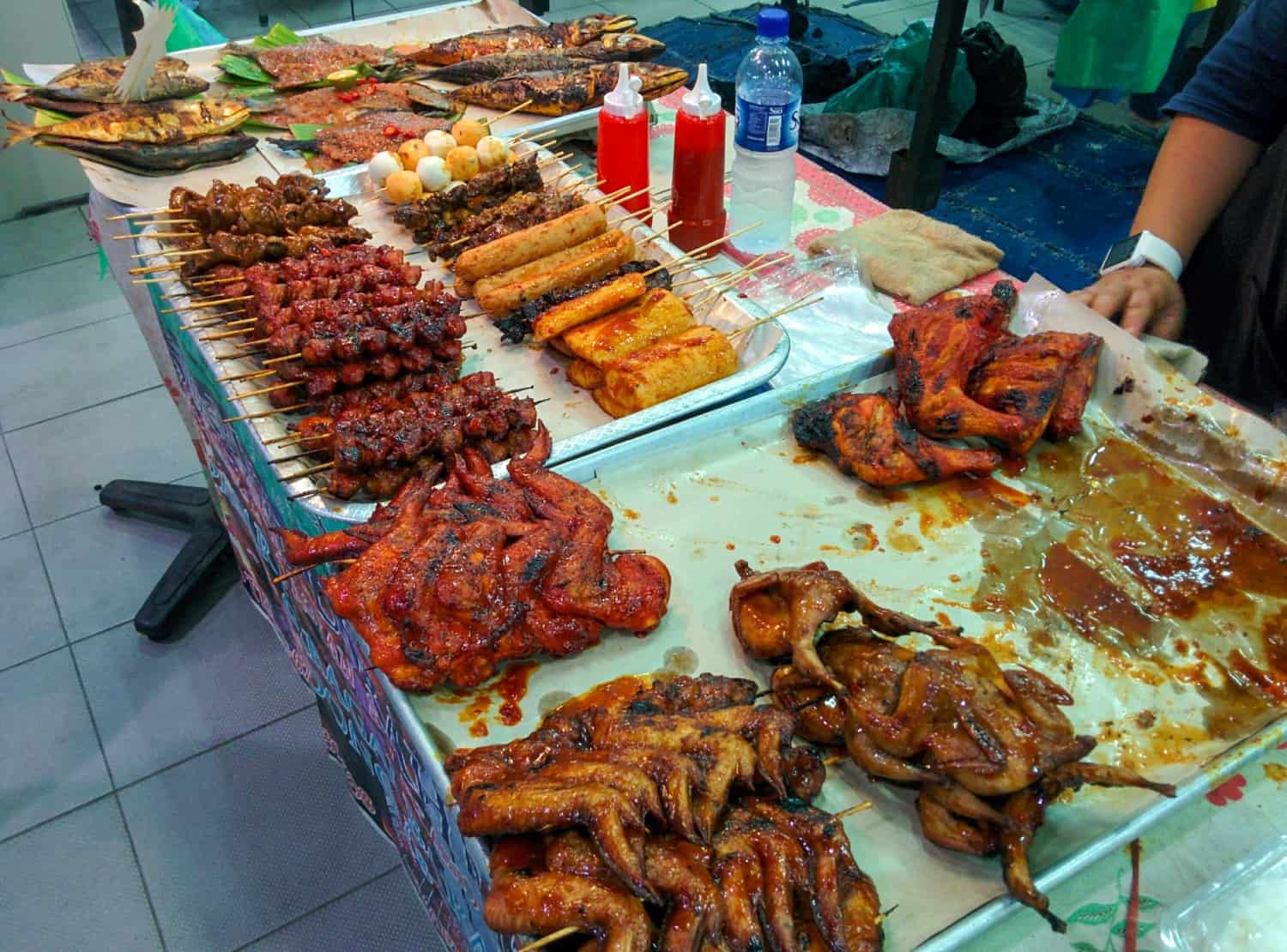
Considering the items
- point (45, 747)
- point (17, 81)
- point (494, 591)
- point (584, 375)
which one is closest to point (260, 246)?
point (584, 375)

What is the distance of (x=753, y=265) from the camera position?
3.24 metres

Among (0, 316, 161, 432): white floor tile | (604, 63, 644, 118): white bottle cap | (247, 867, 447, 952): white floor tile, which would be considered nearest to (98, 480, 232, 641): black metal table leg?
(0, 316, 161, 432): white floor tile

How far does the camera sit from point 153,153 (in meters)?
4.09

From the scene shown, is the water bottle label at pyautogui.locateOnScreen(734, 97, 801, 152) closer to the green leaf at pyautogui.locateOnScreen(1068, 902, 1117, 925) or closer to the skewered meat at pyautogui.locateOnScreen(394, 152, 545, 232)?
the skewered meat at pyautogui.locateOnScreen(394, 152, 545, 232)

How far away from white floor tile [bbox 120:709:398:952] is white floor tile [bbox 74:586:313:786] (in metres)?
0.13

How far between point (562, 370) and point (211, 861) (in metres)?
2.54

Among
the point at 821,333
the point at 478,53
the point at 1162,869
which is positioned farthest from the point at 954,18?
the point at 1162,869

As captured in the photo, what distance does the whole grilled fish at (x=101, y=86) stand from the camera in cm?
439

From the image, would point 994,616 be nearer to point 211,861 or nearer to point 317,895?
point 317,895

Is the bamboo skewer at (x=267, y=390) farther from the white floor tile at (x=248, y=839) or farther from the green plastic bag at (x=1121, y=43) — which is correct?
the green plastic bag at (x=1121, y=43)

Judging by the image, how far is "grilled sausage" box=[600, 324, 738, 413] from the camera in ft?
9.12

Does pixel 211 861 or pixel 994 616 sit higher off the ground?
pixel 994 616

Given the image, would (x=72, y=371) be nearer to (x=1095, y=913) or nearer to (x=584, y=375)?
(x=584, y=375)

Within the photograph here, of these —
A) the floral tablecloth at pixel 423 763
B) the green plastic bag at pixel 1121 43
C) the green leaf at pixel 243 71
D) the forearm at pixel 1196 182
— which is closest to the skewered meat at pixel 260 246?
the floral tablecloth at pixel 423 763
